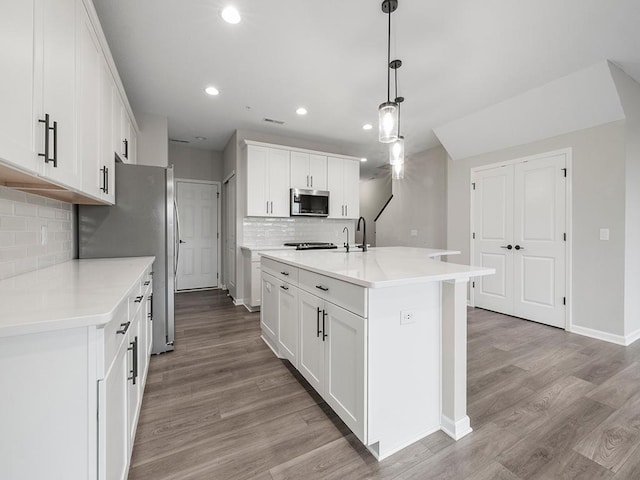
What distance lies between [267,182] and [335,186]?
1267 mm

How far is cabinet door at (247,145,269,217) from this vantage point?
14.4ft

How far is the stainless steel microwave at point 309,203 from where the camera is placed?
4.70 m

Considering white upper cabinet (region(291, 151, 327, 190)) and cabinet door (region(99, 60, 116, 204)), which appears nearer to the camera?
cabinet door (region(99, 60, 116, 204))

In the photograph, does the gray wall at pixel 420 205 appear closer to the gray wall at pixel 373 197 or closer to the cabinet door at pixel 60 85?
the gray wall at pixel 373 197

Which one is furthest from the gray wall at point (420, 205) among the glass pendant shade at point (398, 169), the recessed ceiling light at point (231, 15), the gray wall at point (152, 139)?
the gray wall at point (152, 139)

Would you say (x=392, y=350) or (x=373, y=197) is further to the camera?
(x=373, y=197)

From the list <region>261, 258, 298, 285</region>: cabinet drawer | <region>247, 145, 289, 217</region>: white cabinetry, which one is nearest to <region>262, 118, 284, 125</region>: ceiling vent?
<region>247, 145, 289, 217</region>: white cabinetry

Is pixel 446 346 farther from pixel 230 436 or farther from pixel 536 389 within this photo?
pixel 230 436

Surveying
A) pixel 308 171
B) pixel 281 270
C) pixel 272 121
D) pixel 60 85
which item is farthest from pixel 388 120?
pixel 308 171

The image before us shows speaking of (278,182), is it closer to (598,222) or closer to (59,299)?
(59,299)

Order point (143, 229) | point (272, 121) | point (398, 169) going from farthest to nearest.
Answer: point (272, 121)
point (398, 169)
point (143, 229)

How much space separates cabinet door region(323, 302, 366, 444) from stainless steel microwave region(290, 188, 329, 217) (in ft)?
10.2

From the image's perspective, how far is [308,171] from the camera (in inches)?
192

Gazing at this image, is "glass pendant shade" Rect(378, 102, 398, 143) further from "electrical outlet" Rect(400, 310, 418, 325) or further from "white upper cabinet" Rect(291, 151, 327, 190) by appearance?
"white upper cabinet" Rect(291, 151, 327, 190)
